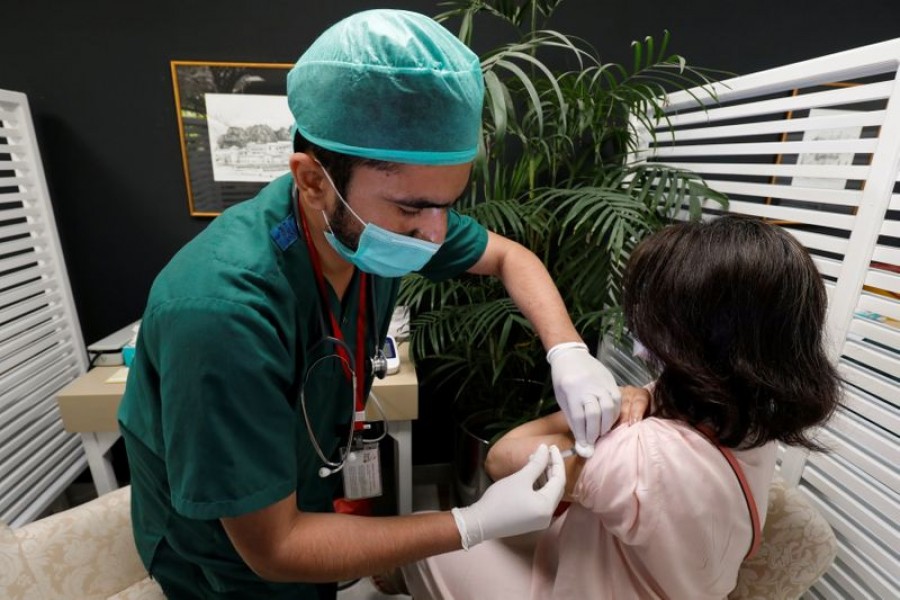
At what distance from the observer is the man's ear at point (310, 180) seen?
2.19 feet

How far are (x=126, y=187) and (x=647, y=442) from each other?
1859 mm

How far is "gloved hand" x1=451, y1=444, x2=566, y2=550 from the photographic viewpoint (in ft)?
2.38

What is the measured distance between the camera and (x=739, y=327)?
2.10 ft

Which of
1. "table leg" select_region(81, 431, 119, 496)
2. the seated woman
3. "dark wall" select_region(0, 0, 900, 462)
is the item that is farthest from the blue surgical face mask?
"dark wall" select_region(0, 0, 900, 462)

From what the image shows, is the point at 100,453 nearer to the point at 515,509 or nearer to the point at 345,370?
the point at 345,370

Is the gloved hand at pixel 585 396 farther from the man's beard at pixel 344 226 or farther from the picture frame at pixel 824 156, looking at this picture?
the picture frame at pixel 824 156

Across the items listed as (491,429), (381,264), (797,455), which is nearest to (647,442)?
(381,264)

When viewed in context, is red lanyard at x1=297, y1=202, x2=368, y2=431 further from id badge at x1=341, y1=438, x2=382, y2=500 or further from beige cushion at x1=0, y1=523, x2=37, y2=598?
beige cushion at x1=0, y1=523, x2=37, y2=598

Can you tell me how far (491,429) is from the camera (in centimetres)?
163

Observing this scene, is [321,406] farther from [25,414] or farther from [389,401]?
[25,414]

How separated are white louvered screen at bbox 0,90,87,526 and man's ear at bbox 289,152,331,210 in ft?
4.16

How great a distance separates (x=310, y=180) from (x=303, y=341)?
0.26 meters

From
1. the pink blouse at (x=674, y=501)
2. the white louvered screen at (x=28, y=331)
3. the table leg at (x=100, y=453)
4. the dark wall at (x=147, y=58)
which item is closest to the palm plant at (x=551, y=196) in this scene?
the dark wall at (x=147, y=58)

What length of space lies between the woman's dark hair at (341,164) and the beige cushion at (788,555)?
0.95 meters
